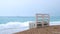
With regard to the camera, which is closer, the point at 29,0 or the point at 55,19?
the point at 29,0

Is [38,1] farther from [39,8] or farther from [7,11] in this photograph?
[7,11]

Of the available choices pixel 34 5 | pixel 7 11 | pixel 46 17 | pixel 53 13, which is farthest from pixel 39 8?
pixel 46 17

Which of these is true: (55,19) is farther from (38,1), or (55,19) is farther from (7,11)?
(7,11)

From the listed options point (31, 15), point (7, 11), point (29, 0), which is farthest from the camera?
point (7, 11)

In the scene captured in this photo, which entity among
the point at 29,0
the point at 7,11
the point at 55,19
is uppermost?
the point at 29,0

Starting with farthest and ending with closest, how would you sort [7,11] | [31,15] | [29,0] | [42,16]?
[7,11], [31,15], [29,0], [42,16]

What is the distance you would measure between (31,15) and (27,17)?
0.45 meters

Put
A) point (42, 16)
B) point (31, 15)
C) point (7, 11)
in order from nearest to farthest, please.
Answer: point (42, 16)
point (31, 15)
point (7, 11)

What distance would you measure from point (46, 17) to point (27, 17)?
8421 millimetres

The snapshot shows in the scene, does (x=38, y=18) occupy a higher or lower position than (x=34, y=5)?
lower

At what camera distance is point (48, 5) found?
42.5ft

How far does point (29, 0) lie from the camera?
466 inches

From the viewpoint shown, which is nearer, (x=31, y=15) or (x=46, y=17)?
(x=46, y=17)

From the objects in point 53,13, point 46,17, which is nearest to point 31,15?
point 53,13
